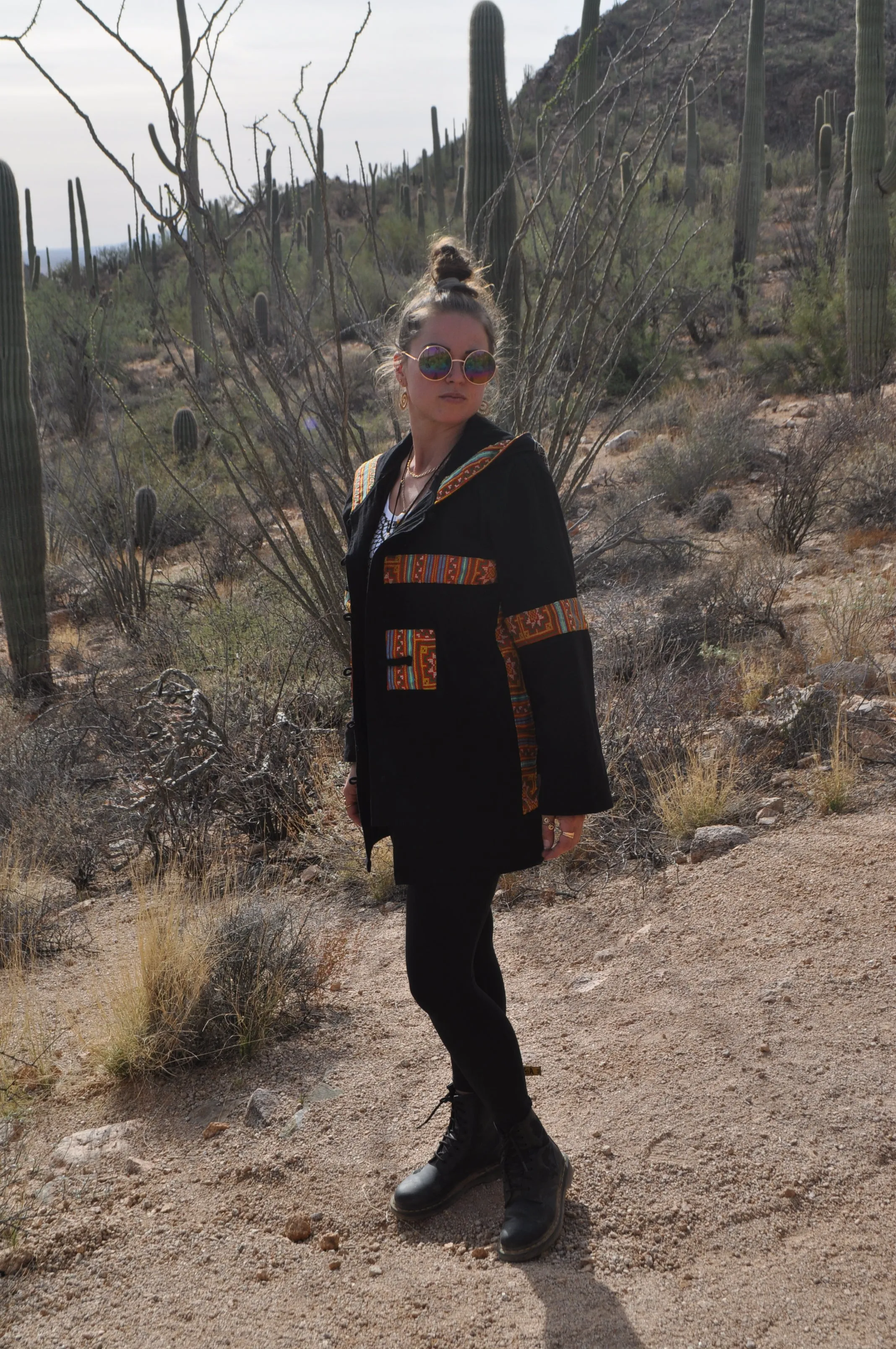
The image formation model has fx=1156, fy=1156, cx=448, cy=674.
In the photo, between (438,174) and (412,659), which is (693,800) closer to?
(412,659)

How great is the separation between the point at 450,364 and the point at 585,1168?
1.82 meters

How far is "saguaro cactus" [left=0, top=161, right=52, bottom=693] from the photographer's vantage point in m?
8.62

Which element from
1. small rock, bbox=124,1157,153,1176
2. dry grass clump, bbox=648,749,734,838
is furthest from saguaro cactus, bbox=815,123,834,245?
small rock, bbox=124,1157,153,1176

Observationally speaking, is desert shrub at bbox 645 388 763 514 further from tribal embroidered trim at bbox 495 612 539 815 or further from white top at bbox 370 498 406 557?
tribal embroidered trim at bbox 495 612 539 815

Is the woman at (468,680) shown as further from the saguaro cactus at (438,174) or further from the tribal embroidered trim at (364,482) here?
the saguaro cactus at (438,174)

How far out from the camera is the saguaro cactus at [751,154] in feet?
62.5

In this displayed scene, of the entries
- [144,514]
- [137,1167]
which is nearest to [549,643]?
[137,1167]

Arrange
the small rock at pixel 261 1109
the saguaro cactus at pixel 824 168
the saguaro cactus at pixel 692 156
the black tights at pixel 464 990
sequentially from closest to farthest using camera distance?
the black tights at pixel 464 990 < the small rock at pixel 261 1109 < the saguaro cactus at pixel 824 168 < the saguaro cactus at pixel 692 156

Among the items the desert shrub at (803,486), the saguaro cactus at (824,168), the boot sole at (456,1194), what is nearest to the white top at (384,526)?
the boot sole at (456,1194)

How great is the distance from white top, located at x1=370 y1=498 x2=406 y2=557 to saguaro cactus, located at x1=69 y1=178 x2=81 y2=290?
28601mm

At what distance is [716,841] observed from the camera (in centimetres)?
438

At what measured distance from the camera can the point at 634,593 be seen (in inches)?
292

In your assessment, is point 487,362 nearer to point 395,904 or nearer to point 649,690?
point 395,904

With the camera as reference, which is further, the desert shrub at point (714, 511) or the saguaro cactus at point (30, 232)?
the saguaro cactus at point (30, 232)
